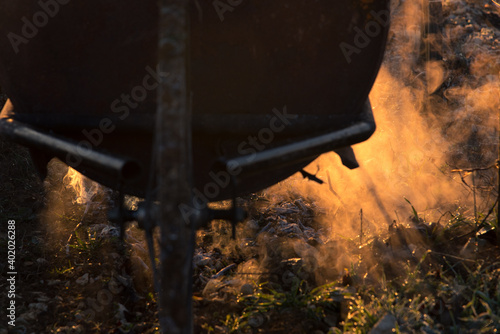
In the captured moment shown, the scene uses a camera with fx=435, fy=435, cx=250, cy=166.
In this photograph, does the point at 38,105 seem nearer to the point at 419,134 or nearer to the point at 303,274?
the point at 303,274

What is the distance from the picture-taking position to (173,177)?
138 cm

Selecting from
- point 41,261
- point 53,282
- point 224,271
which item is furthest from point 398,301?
point 41,261

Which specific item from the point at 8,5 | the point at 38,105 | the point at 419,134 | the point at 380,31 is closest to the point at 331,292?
the point at 380,31

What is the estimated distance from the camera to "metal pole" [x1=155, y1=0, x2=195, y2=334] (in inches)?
53.6

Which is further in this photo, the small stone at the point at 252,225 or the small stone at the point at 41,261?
the small stone at the point at 252,225

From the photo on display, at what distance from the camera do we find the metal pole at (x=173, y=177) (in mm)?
1362

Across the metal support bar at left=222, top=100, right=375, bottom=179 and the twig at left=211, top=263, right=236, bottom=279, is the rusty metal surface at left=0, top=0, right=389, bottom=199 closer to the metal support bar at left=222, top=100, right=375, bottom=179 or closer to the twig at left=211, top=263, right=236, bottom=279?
the metal support bar at left=222, top=100, right=375, bottom=179

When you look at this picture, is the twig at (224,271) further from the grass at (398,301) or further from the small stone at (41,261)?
the small stone at (41,261)

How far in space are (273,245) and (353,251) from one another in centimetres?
Result: 51

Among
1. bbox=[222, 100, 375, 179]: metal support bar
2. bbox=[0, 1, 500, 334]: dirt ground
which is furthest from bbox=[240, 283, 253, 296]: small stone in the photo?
bbox=[222, 100, 375, 179]: metal support bar

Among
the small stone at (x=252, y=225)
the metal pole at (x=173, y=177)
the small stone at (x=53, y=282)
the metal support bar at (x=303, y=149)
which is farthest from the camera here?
the small stone at (x=252, y=225)

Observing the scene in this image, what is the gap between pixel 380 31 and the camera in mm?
1963

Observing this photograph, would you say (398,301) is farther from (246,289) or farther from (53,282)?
(53,282)

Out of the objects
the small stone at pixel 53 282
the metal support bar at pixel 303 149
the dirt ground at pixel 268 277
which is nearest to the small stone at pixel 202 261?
the dirt ground at pixel 268 277
